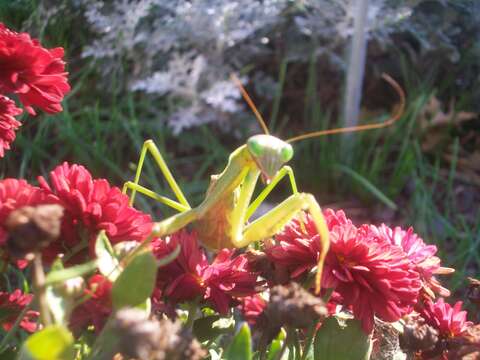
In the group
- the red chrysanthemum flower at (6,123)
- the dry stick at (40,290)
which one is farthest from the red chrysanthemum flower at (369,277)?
the red chrysanthemum flower at (6,123)

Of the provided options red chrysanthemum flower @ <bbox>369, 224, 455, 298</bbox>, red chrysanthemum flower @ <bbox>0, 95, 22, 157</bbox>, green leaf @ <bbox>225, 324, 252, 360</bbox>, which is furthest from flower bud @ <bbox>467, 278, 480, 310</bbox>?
red chrysanthemum flower @ <bbox>0, 95, 22, 157</bbox>

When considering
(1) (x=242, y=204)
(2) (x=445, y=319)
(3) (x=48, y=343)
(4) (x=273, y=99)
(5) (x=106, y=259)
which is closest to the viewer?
(3) (x=48, y=343)

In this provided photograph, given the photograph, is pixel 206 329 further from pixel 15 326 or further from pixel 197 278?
pixel 15 326

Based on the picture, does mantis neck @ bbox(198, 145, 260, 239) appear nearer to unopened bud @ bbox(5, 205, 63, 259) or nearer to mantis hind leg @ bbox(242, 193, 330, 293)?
mantis hind leg @ bbox(242, 193, 330, 293)

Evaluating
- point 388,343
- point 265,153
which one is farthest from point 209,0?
point 388,343

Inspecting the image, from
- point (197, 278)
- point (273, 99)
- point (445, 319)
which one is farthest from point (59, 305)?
point (273, 99)

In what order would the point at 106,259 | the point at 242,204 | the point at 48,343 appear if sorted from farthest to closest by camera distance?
1. the point at 242,204
2. the point at 106,259
3. the point at 48,343
